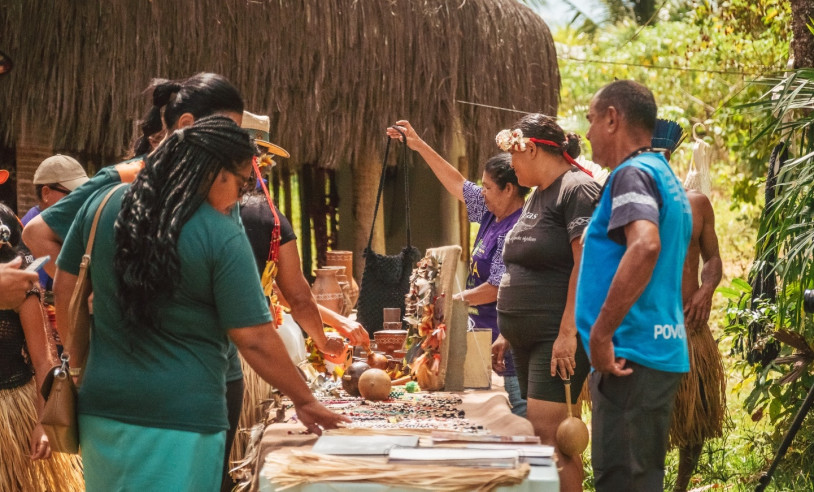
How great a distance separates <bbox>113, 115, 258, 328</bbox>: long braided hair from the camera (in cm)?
217

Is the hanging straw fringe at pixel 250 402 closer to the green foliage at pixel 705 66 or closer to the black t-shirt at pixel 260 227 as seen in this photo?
the black t-shirt at pixel 260 227

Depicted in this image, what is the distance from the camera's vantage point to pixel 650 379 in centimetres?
281

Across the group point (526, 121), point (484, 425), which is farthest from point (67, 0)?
point (484, 425)

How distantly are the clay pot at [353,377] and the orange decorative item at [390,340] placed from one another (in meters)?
0.31

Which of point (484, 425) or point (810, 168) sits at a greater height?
point (810, 168)

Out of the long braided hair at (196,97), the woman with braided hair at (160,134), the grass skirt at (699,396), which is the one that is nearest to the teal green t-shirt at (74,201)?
the woman with braided hair at (160,134)

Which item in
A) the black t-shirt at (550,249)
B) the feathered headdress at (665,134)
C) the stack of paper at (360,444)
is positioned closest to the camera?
the stack of paper at (360,444)

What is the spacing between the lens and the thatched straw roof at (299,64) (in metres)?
6.18

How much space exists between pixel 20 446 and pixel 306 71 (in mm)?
3675

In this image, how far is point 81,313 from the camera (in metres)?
2.36

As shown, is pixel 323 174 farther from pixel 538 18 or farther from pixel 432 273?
pixel 432 273

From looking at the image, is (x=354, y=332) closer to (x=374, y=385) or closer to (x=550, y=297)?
(x=374, y=385)

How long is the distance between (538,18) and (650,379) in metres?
5.60

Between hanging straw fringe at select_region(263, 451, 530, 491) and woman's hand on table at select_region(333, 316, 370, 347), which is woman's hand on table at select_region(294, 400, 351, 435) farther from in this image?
woman's hand on table at select_region(333, 316, 370, 347)
